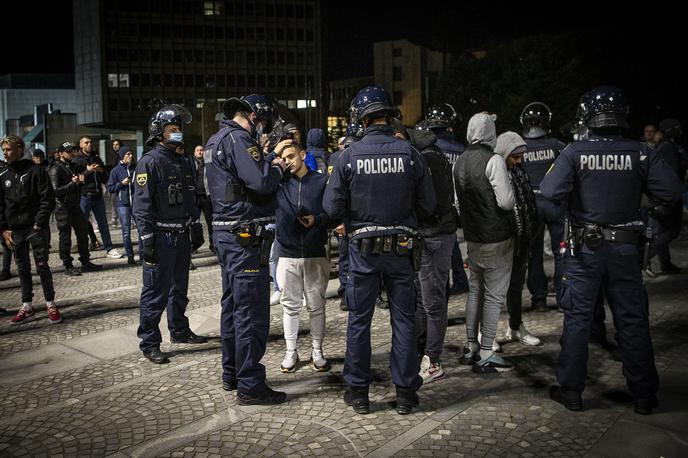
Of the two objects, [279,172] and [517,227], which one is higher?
[279,172]

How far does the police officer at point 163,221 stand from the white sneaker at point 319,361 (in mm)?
1466

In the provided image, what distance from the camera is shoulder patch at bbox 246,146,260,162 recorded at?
446cm

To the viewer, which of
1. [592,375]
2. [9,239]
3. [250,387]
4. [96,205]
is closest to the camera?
[250,387]

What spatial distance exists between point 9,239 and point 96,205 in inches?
176

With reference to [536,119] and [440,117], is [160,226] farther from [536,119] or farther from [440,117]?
[536,119]

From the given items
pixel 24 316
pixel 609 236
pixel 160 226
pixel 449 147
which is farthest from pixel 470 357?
pixel 24 316

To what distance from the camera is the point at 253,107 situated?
4.73 m

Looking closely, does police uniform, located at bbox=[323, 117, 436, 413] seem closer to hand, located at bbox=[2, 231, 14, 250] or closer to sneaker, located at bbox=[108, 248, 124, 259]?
hand, located at bbox=[2, 231, 14, 250]

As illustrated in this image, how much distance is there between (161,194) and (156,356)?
5.17 ft

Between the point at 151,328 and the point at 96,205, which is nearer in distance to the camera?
the point at 151,328

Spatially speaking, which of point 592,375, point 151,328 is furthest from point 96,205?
point 592,375

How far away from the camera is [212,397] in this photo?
472 cm

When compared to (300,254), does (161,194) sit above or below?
above

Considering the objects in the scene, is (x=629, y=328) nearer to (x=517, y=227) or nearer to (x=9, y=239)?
(x=517, y=227)
